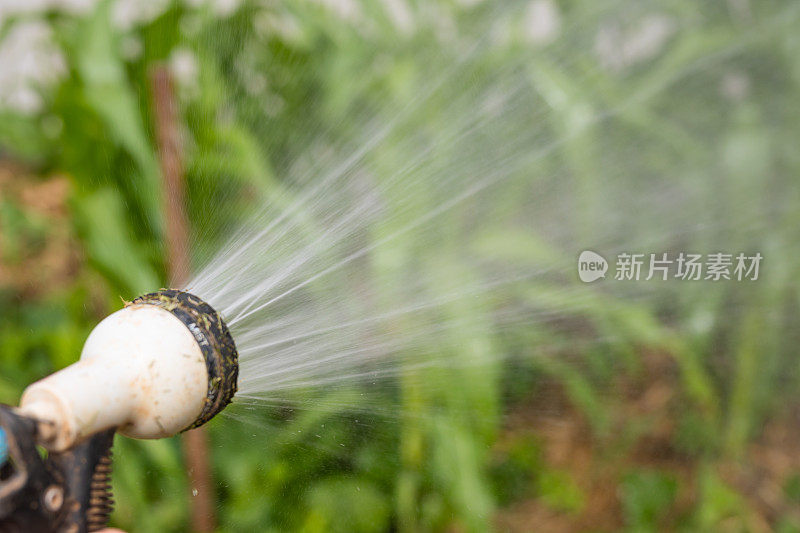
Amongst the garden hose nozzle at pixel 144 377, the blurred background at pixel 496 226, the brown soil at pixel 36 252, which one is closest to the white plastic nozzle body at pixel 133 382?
the garden hose nozzle at pixel 144 377

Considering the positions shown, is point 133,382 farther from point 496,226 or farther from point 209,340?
point 496,226

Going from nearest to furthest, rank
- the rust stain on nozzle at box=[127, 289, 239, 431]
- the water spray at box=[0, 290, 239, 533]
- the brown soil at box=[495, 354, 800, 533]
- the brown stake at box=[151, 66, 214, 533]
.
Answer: the water spray at box=[0, 290, 239, 533] < the rust stain on nozzle at box=[127, 289, 239, 431] < the brown stake at box=[151, 66, 214, 533] < the brown soil at box=[495, 354, 800, 533]

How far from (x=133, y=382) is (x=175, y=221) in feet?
2.17

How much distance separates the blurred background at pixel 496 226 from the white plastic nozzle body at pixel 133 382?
537 mm

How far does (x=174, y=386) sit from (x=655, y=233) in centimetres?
99

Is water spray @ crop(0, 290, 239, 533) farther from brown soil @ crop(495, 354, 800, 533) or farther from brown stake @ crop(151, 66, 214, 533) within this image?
brown soil @ crop(495, 354, 800, 533)

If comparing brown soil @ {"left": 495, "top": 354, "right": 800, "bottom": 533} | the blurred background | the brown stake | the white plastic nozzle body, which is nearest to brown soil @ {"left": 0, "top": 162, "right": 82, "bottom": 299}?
the blurred background

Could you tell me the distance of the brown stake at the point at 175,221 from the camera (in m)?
1.17

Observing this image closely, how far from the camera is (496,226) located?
1.26 metres

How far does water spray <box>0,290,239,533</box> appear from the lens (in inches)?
18.9

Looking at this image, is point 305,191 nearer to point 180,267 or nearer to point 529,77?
point 180,267

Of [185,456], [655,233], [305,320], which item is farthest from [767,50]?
[185,456]

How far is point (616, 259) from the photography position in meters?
1.30

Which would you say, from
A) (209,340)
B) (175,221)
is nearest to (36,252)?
(175,221)
